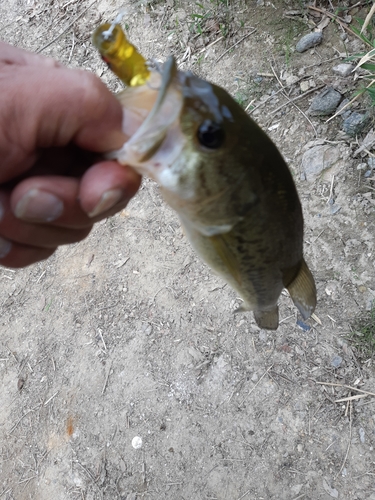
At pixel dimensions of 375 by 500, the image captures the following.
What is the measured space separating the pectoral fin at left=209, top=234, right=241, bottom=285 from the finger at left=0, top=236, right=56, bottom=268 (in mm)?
642

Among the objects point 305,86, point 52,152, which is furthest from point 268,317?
point 305,86

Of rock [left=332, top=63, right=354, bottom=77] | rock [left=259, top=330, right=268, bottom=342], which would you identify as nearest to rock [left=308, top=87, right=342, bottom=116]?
rock [left=332, top=63, right=354, bottom=77]

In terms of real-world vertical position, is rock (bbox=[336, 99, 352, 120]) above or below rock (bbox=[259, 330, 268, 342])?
above

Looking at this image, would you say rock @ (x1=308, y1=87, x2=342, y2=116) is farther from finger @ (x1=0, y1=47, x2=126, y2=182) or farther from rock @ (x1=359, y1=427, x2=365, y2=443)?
finger @ (x1=0, y1=47, x2=126, y2=182)

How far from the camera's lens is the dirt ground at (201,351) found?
265 centimetres

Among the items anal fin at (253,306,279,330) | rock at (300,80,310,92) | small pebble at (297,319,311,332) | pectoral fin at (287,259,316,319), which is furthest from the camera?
rock at (300,80,310,92)

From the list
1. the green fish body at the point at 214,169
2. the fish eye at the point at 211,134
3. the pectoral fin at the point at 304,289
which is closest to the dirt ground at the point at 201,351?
the pectoral fin at the point at 304,289

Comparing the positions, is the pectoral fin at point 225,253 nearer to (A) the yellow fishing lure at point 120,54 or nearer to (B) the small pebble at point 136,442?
(A) the yellow fishing lure at point 120,54

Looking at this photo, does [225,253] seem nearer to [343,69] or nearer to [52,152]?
[52,152]

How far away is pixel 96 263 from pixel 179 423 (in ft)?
4.93

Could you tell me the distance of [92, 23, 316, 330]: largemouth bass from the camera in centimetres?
109

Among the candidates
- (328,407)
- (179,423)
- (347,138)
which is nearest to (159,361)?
(179,423)

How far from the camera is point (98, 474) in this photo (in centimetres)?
297

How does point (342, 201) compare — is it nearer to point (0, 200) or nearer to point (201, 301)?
point (201, 301)
